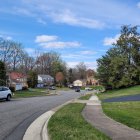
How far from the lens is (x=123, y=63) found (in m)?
73.9

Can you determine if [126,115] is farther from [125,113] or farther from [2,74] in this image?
[2,74]

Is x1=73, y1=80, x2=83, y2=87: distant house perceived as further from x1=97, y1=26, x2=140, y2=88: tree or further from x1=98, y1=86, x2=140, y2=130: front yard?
x1=98, y1=86, x2=140, y2=130: front yard

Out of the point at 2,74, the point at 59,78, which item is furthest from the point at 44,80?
the point at 2,74

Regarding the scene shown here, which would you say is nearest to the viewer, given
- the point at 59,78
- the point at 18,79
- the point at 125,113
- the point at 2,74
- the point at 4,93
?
the point at 125,113

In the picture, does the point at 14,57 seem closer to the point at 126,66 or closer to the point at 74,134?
the point at 126,66

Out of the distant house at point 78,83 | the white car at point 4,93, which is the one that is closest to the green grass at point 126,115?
the white car at point 4,93

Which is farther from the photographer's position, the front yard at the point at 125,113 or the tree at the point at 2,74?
the tree at the point at 2,74

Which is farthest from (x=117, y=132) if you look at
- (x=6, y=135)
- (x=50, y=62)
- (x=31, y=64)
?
(x=50, y=62)

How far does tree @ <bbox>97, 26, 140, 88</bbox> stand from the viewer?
73.5 metres

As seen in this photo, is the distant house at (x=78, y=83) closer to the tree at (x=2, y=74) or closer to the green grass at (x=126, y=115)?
the tree at (x=2, y=74)

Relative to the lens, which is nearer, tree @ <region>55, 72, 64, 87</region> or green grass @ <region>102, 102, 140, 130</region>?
green grass @ <region>102, 102, 140, 130</region>

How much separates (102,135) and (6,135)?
3671 mm

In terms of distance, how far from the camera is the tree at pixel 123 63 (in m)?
73.5

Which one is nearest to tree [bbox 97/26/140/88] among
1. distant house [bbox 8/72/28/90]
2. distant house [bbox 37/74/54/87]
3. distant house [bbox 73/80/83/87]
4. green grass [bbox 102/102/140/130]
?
distant house [bbox 8/72/28/90]
